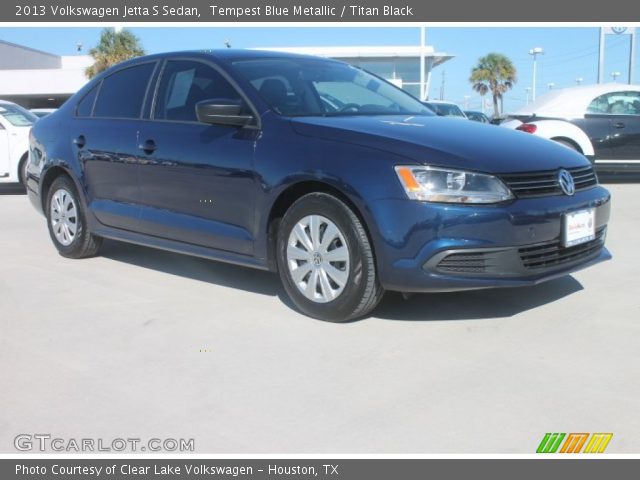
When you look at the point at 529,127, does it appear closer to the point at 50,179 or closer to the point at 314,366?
the point at 50,179

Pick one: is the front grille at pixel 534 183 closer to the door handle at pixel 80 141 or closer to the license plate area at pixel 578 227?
the license plate area at pixel 578 227

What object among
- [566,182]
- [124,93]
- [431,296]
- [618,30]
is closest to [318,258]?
[431,296]

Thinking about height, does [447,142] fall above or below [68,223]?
above

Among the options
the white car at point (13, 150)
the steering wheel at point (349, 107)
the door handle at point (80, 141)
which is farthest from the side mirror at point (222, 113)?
the white car at point (13, 150)

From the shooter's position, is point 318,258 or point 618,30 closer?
point 318,258

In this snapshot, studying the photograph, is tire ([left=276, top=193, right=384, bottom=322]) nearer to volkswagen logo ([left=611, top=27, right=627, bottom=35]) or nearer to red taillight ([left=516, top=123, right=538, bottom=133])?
red taillight ([left=516, top=123, right=538, bottom=133])

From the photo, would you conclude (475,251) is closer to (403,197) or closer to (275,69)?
(403,197)

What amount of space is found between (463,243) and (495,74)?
181 ft

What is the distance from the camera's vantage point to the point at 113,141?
18.5ft

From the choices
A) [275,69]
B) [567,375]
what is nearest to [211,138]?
[275,69]

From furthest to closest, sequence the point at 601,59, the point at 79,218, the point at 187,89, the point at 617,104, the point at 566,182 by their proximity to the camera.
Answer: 1. the point at 601,59
2. the point at 617,104
3. the point at 79,218
4. the point at 187,89
5. the point at 566,182

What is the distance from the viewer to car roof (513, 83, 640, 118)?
10.9 meters

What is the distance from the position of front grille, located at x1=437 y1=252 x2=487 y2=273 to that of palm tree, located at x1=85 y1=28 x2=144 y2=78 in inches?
1448

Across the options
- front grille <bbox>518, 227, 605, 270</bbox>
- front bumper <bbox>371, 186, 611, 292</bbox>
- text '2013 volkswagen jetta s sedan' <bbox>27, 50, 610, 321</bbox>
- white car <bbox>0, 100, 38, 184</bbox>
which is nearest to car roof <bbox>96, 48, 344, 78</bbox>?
text '2013 volkswagen jetta s sedan' <bbox>27, 50, 610, 321</bbox>
